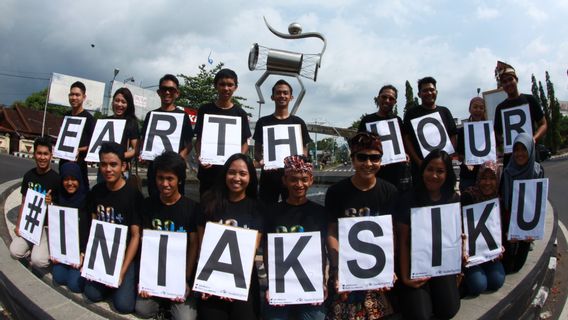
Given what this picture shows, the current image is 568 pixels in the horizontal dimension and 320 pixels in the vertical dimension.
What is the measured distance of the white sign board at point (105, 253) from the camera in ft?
10.3

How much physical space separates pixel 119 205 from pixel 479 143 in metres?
4.01

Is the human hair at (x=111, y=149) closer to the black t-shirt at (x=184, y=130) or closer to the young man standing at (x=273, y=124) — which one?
the black t-shirt at (x=184, y=130)

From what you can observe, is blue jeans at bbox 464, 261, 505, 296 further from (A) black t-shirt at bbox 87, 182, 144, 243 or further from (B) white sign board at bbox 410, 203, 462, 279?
(A) black t-shirt at bbox 87, 182, 144, 243

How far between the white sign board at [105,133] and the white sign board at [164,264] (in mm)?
1877

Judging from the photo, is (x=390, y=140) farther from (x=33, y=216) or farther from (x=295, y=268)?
(x=33, y=216)

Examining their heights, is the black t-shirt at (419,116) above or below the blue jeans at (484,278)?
above

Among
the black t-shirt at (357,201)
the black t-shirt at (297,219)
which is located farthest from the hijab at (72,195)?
the black t-shirt at (357,201)

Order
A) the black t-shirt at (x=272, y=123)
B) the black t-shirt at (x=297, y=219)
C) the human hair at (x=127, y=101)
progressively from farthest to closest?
the human hair at (x=127, y=101), the black t-shirt at (x=272, y=123), the black t-shirt at (x=297, y=219)

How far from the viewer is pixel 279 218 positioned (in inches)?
122

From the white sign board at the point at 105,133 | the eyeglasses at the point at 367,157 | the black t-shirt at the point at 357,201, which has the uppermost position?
the white sign board at the point at 105,133

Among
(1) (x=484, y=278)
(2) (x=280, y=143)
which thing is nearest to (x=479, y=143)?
(1) (x=484, y=278)

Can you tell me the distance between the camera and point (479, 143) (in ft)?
14.1

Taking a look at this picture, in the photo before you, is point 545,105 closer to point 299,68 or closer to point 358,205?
point 299,68

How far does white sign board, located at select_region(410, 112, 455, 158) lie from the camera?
14.1 ft
